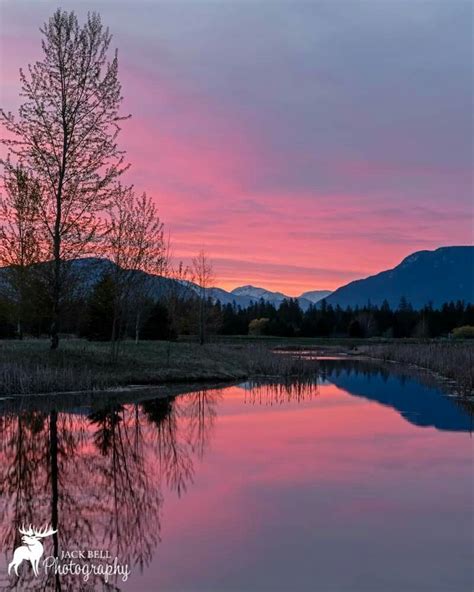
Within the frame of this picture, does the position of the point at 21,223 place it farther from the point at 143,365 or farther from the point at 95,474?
the point at 95,474

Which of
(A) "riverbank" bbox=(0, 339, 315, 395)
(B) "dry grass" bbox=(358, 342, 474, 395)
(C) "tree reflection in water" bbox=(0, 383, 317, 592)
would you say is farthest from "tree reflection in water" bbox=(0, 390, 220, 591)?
(B) "dry grass" bbox=(358, 342, 474, 395)

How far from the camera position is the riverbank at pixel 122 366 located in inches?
862

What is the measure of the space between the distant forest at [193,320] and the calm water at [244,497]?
1380 cm

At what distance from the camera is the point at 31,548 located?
7.15 meters

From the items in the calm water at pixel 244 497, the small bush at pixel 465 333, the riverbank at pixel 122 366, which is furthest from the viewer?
the small bush at pixel 465 333

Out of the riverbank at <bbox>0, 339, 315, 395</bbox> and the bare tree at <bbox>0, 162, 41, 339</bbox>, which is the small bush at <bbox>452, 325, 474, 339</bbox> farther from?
the bare tree at <bbox>0, 162, 41, 339</bbox>

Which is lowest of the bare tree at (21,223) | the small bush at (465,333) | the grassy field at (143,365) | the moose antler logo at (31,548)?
the moose antler logo at (31,548)

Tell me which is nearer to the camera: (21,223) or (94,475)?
(94,475)

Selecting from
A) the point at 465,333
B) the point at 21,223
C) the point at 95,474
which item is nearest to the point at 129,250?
the point at 21,223

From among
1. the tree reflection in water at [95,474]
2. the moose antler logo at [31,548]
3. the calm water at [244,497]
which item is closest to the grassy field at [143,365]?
the tree reflection in water at [95,474]

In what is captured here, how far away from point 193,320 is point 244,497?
54221 millimetres

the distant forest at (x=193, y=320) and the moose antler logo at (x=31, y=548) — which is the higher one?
the distant forest at (x=193, y=320)

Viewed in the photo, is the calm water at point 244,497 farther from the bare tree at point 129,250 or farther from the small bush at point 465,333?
the small bush at point 465,333

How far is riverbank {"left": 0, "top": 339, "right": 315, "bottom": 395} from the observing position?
21.9 m
